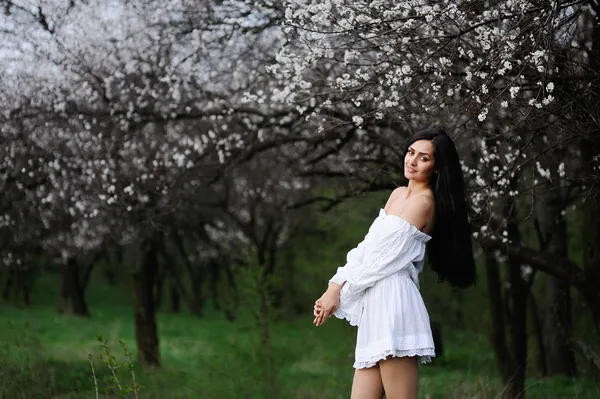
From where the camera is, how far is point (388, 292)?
13.3 feet

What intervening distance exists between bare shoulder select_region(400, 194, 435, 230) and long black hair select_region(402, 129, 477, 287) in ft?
0.14

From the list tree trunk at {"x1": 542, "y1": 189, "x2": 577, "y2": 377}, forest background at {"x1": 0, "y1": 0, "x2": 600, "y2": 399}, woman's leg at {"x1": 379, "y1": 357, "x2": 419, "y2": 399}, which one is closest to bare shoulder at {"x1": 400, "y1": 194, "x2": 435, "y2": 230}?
woman's leg at {"x1": 379, "y1": 357, "x2": 419, "y2": 399}

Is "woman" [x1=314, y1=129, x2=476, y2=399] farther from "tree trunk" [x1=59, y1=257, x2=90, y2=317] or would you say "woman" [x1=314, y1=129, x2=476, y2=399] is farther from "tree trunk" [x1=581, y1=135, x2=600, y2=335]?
"tree trunk" [x1=59, y1=257, x2=90, y2=317]

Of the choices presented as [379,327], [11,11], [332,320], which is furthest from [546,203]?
[379,327]

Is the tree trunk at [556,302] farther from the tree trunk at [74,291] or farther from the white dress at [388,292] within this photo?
the tree trunk at [74,291]

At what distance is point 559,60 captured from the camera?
5.74 meters

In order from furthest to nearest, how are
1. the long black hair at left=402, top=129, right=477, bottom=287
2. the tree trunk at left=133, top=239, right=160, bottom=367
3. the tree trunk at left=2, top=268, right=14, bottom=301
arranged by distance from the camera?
the tree trunk at left=2, top=268, right=14, bottom=301, the tree trunk at left=133, top=239, right=160, bottom=367, the long black hair at left=402, top=129, right=477, bottom=287

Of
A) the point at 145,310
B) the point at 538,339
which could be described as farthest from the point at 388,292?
the point at 538,339

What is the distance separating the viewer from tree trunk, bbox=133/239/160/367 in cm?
1478

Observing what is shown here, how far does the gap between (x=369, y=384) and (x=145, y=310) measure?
1152 cm

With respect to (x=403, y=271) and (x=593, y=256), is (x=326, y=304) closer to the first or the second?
(x=403, y=271)

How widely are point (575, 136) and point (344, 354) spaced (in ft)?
13.6

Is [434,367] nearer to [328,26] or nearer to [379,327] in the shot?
[328,26]

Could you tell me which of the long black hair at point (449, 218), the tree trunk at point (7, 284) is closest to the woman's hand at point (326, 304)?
the long black hair at point (449, 218)
